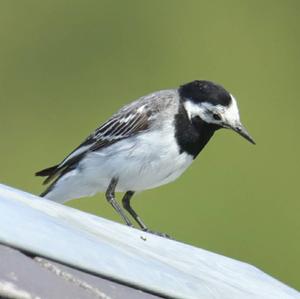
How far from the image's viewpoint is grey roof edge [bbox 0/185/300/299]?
257 centimetres

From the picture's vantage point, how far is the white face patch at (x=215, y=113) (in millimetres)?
6836

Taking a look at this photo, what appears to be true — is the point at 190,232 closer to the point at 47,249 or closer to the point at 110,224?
the point at 110,224

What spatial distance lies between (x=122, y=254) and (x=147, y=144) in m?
3.63

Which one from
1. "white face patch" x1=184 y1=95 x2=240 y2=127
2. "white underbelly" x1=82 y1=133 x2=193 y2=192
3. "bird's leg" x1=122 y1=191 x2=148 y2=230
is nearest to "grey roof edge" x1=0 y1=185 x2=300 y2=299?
"white underbelly" x1=82 y1=133 x2=193 y2=192

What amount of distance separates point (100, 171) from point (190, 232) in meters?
1.22

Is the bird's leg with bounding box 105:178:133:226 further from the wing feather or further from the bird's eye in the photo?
the bird's eye

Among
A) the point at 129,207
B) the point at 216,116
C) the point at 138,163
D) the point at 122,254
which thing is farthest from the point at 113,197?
the point at 122,254

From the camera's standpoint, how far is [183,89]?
705cm

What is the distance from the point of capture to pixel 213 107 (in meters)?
6.92

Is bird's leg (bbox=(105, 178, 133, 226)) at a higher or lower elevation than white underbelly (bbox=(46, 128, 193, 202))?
lower

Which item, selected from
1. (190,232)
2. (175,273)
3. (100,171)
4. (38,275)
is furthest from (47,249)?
(190,232)

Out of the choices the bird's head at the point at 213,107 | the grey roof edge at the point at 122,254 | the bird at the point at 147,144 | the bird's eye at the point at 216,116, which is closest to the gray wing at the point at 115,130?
the bird at the point at 147,144

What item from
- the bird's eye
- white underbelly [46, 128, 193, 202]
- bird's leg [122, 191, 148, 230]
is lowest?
bird's leg [122, 191, 148, 230]

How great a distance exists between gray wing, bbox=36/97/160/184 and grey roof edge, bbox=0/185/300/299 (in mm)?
2707
